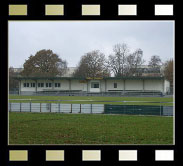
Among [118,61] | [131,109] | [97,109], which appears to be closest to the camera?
[131,109]

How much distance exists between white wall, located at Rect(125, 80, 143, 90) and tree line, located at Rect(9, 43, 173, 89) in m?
1.55

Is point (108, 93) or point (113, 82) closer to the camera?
point (108, 93)

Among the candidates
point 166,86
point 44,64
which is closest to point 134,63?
point 166,86

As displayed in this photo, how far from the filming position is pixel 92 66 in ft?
135

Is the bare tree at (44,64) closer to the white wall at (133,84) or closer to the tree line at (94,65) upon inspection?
the tree line at (94,65)

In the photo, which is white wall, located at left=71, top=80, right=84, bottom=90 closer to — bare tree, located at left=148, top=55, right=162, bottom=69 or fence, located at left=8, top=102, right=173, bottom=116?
bare tree, located at left=148, top=55, right=162, bottom=69

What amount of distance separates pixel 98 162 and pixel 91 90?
42902 millimetres

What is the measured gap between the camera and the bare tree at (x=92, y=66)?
3756cm

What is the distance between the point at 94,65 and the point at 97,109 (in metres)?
25.4

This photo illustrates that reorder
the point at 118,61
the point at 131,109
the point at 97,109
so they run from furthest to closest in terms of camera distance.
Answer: the point at 118,61, the point at 97,109, the point at 131,109

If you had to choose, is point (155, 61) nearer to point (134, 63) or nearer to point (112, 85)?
point (134, 63)

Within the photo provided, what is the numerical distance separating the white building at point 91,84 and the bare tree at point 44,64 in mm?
1190

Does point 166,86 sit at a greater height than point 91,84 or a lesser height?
lesser
